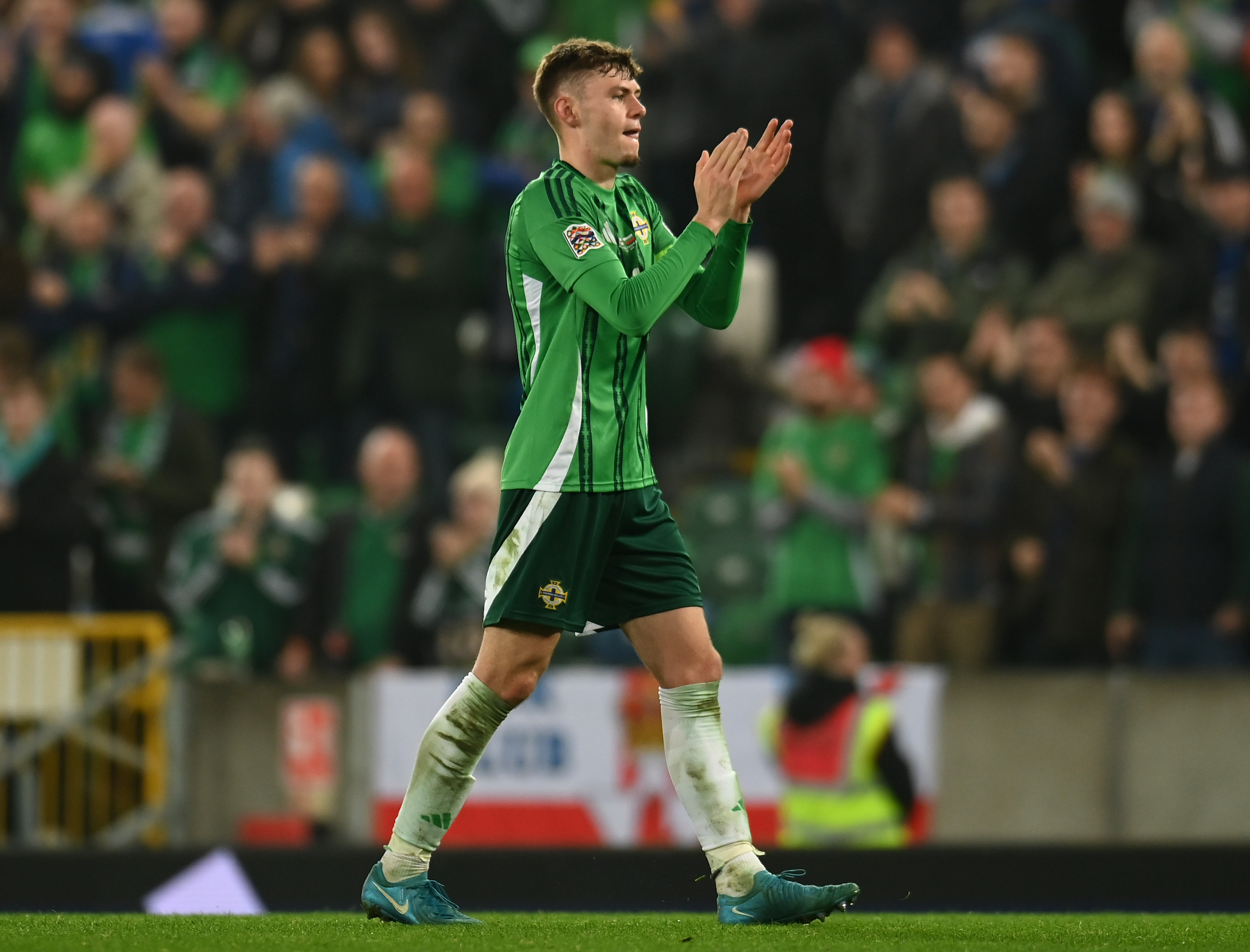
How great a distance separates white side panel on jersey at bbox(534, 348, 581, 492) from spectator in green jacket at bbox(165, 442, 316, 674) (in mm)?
5815

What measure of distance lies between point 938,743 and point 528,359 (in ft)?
15.2

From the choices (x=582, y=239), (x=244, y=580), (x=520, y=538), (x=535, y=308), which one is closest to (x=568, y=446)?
(x=520, y=538)

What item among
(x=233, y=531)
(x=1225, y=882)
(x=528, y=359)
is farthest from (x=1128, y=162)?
(x=528, y=359)

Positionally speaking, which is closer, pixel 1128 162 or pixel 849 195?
pixel 1128 162

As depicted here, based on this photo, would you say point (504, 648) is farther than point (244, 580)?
No

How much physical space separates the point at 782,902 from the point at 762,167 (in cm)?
182

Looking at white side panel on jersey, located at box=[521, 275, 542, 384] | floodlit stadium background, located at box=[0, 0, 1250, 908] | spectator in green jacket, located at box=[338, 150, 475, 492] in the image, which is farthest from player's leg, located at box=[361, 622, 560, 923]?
spectator in green jacket, located at box=[338, 150, 475, 492]

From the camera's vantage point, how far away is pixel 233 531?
1095 cm

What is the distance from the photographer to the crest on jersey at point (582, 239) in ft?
16.7

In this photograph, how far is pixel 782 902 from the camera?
5094mm

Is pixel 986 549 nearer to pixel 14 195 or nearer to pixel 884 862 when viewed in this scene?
pixel 884 862

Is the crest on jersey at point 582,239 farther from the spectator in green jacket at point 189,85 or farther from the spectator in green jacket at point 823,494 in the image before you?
the spectator in green jacket at point 189,85

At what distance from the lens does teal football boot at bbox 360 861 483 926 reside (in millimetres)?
5312

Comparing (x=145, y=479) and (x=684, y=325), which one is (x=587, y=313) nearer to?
(x=684, y=325)
